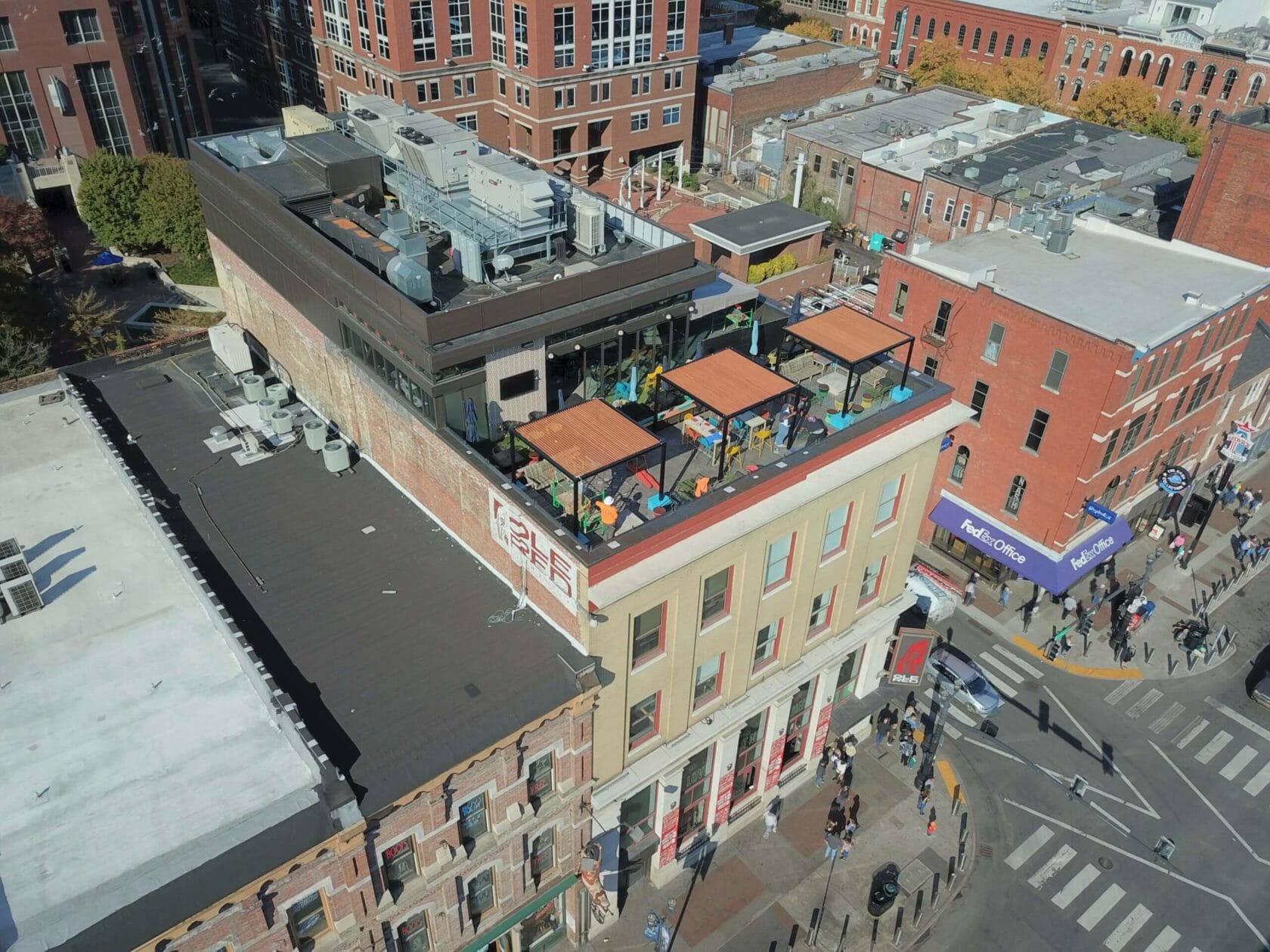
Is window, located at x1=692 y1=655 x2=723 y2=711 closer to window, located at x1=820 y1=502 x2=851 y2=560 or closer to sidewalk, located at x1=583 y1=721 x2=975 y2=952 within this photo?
window, located at x1=820 y1=502 x2=851 y2=560

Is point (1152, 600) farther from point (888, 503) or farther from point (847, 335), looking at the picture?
point (847, 335)

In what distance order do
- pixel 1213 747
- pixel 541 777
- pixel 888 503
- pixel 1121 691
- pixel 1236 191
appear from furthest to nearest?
pixel 1236 191, pixel 1121 691, pixel 1213 747, pixel 888 503, pixel 541 777

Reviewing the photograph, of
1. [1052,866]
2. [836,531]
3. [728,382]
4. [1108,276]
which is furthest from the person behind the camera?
[1108,276]

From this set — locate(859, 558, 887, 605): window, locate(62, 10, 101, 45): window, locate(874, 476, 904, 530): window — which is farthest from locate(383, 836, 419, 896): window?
locate(62, 10, 101, 45): window

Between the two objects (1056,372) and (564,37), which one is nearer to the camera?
(1056,372)

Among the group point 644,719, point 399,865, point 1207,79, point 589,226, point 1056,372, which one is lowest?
point 644,719

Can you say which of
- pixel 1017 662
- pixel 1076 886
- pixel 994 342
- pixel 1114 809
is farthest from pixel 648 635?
pixel 994 342

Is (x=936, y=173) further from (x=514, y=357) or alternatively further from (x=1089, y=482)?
(x=514, y=357)
